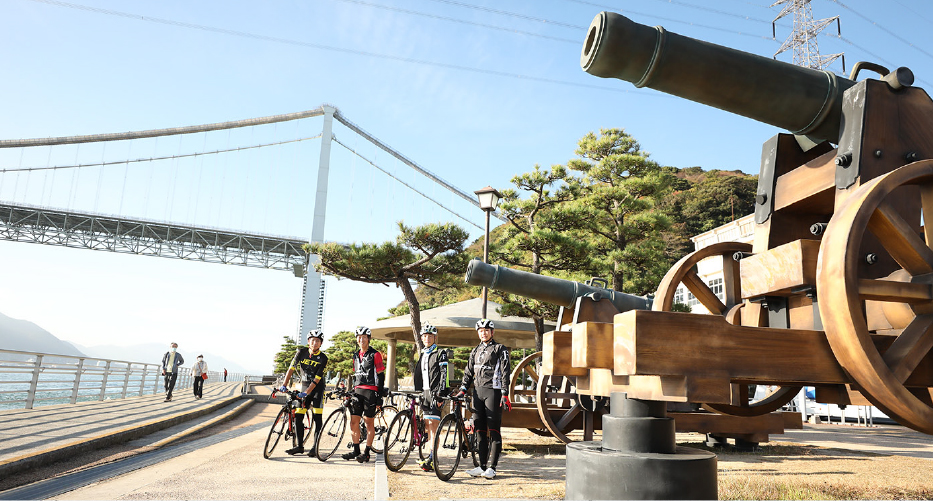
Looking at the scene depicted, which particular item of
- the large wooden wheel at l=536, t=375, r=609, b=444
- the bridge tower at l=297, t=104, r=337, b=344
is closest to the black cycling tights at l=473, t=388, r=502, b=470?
the large wooden wheel at l=536, t=375, r=609, b=444

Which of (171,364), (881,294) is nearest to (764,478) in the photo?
(881,294)

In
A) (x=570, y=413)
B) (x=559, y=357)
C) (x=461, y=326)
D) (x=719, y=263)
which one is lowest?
(x=570, y=413)

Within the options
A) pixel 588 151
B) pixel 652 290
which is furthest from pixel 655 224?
pixel 588 151

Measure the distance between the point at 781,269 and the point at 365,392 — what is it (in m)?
5.18

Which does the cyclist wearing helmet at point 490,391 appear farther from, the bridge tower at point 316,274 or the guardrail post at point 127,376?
the bridge tower at point 316,274

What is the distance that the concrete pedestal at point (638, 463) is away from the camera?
1672 millimetres

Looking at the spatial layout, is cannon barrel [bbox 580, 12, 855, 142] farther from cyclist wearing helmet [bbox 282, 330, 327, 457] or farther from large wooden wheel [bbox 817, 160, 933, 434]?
cyclist wearing helmet [bbox 282, 330, 327, 457]


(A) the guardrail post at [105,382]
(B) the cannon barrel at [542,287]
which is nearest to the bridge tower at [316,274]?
(A) the guardrail post at [105,382]

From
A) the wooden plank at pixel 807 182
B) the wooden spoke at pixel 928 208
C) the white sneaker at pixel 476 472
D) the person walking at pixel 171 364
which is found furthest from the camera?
the person walking at pixel 171 364

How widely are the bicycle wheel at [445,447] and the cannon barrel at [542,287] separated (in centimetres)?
243

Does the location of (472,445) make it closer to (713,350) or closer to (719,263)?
(713,350)

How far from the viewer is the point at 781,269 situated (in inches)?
88.4

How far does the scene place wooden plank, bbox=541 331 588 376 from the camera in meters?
2.27

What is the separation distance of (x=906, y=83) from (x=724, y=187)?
50.4 meters
